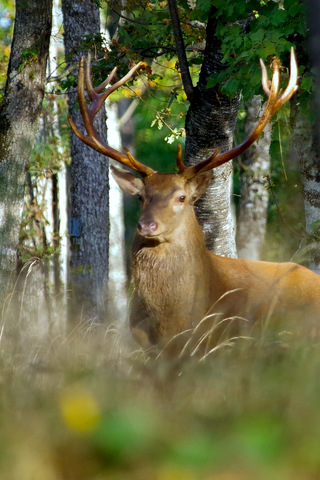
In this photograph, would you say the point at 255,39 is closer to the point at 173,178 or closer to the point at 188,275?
the point at 173,178

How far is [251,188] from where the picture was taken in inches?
536

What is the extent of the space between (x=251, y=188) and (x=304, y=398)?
1163 centimetres

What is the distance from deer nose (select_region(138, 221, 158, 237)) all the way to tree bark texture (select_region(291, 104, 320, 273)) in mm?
1820

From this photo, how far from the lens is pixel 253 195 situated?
1374 cm

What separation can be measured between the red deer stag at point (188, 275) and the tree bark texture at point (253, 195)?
719 centimetres

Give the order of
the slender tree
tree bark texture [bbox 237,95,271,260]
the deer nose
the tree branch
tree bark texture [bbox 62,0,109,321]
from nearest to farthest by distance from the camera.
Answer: the deer nose, the slender tree, the tree branch, tree bark texture [bbox 62,0,109,321], tree bark texture [bbox 237,95,271,260]

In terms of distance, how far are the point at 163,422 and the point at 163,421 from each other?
2cm

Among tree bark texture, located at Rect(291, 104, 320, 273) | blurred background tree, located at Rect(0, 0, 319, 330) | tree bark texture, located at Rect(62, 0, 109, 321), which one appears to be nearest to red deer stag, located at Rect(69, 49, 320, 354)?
blurred background tree, located at Rect(0, 0, 319, 330)

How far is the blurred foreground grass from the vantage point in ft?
5.47

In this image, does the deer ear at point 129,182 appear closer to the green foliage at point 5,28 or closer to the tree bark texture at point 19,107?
the tree bark texture at point 19,107

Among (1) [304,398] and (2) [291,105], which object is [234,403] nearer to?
(1) [304,398]

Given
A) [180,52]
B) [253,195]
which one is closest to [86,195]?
[180,52]

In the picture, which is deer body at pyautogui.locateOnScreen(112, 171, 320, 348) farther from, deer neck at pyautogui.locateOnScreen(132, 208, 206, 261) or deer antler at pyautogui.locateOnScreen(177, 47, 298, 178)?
deer antler at pyautogui.locateOnScreen(177, 47, 298, 178)

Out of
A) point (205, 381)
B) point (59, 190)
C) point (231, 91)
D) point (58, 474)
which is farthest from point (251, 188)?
point (58, 474)
